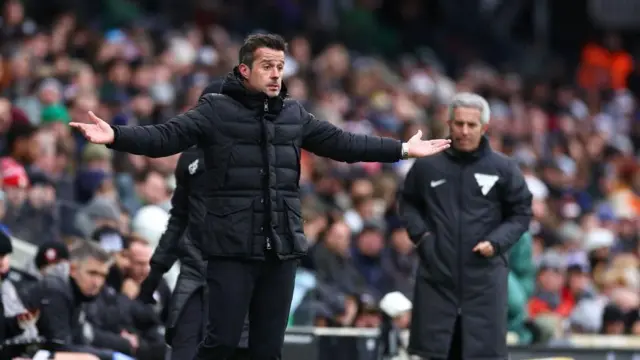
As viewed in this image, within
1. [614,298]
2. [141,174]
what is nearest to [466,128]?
[141,174]

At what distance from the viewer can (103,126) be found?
27.9ft

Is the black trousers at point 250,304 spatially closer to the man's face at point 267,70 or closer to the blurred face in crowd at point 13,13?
the man's face at point 267,70

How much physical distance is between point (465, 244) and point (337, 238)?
438cm

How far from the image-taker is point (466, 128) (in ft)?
36.0

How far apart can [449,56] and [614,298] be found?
11.5 metres

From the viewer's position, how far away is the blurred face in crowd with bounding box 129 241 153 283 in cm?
1266

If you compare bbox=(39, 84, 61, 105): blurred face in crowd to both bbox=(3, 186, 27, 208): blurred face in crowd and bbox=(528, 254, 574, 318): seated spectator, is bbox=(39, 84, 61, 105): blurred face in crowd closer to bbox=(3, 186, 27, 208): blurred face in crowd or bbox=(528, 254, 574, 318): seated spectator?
bbox=(3, 186, 27, 208): blurred face in crowd

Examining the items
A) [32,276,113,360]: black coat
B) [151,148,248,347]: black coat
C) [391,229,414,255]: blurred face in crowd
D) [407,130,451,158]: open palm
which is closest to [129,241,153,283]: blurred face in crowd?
[32,276,113,360]: black coat

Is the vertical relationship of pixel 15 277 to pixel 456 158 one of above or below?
below

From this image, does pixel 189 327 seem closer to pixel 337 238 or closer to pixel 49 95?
pixel 337 238

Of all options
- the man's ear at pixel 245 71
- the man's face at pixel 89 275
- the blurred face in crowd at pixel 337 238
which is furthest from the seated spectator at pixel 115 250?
the man's ear at pixel 245 71

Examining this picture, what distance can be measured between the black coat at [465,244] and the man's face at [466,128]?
75 mm

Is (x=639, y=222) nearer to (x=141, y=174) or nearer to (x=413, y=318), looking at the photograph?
(x=141, y=174)

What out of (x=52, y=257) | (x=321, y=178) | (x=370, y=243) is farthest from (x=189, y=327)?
(x=321, y=178)
